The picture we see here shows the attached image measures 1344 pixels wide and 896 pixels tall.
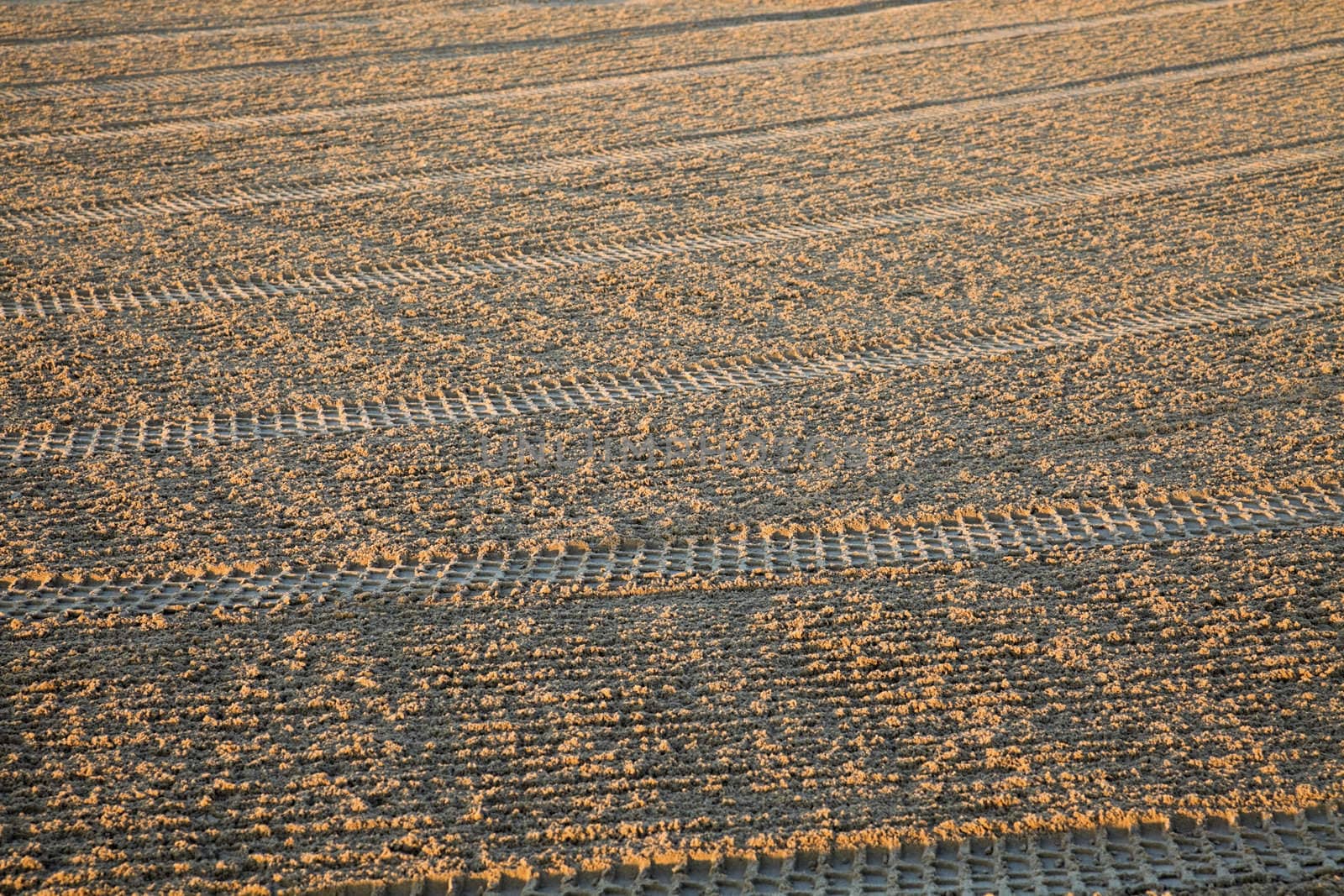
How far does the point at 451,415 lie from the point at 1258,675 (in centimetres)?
195

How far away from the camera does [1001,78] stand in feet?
21.7

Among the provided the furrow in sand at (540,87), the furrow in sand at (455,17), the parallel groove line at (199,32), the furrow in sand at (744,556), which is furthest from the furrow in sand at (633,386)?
the parallel groove line at (199,32)

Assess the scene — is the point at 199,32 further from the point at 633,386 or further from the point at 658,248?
the point at 633,386

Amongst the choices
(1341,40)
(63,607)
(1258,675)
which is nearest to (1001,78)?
(1341,40)

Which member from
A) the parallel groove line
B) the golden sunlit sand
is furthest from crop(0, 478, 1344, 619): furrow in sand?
the parallel groove line

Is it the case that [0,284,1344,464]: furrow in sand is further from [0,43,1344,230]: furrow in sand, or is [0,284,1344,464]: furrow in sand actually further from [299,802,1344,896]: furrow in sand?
[0,43,1344,230]: furrow in sand

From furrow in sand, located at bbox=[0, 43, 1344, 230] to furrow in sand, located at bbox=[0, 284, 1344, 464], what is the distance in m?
1.82

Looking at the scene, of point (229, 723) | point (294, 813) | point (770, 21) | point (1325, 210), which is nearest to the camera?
point (294, 813)

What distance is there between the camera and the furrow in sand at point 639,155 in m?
4.87

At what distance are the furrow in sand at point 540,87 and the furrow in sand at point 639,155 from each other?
100 cm

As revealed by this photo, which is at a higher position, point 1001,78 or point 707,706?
point 707,706

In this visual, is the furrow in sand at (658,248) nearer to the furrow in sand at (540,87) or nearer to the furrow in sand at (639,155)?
the furrow in sand at (639,155)

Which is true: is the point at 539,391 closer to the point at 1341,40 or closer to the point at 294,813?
the point at 294,813

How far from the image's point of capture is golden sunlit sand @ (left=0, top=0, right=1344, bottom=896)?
2.03 meters
